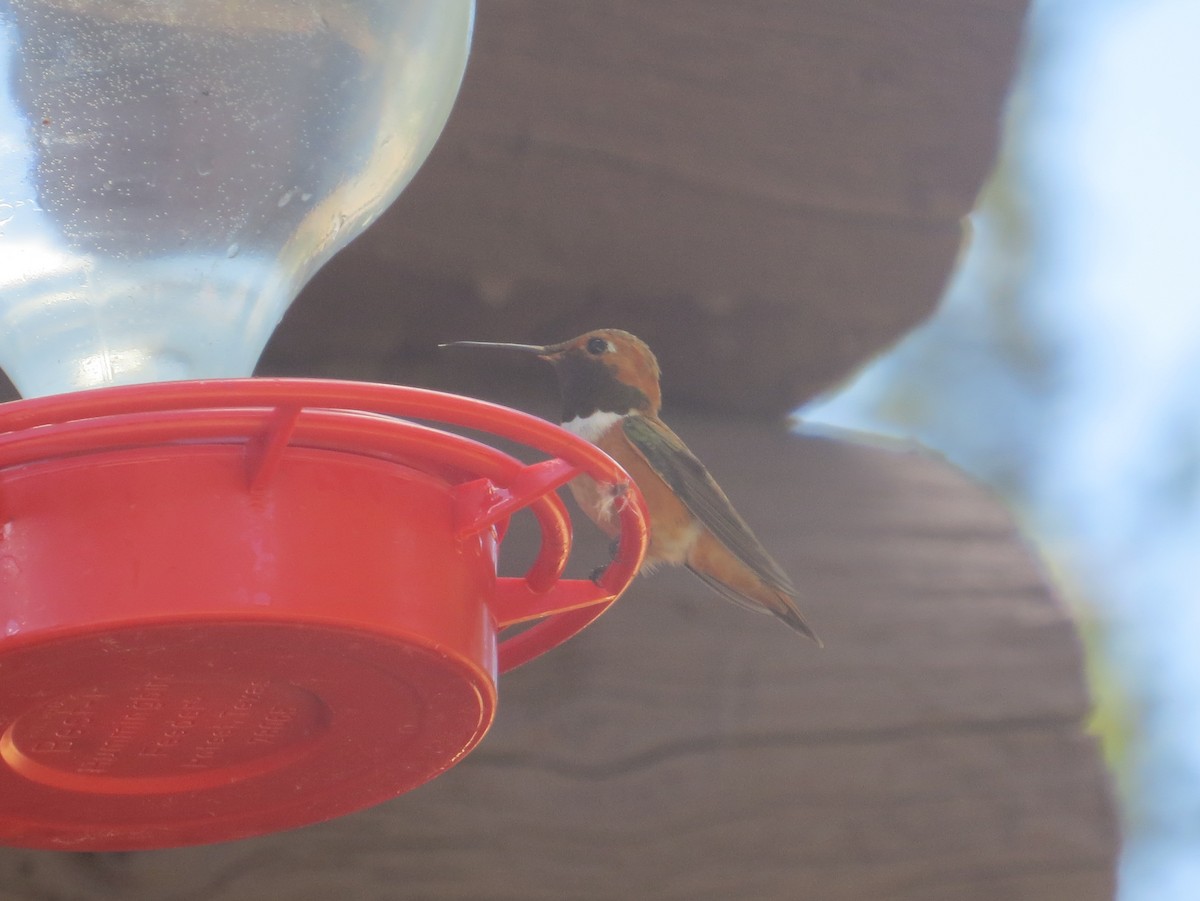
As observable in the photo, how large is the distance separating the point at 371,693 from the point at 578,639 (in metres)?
0.73

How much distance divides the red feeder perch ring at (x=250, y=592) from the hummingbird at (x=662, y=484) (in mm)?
561

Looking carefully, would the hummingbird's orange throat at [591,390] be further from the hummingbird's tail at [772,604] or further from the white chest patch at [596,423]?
the hummingbird's tail at [772,604]

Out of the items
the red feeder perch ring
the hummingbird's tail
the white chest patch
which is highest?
the red feeder perch ring

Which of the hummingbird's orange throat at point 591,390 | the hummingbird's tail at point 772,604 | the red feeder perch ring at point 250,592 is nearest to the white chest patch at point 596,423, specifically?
the hummingbird's orange throat at point 591,390

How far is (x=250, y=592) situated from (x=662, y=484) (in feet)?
3.62

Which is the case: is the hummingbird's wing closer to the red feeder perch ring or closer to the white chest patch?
the white chest patch

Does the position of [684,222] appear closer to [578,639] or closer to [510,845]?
[578,639]

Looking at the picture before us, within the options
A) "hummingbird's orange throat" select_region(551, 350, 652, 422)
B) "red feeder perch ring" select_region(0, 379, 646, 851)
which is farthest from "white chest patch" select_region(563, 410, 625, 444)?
"red feeder perch ring" select_region(0, 379, 646, 851)

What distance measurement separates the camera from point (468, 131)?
167 centimetres

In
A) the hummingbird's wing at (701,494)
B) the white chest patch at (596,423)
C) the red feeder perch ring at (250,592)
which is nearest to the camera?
the red feeder perch ring at (250,592)

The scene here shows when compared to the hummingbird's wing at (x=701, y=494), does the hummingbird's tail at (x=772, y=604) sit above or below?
below

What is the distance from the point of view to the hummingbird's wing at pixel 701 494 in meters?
1.73

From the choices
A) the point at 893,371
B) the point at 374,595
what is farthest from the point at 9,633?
the point at 893,371

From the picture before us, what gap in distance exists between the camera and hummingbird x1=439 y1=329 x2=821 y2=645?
1.74 m
